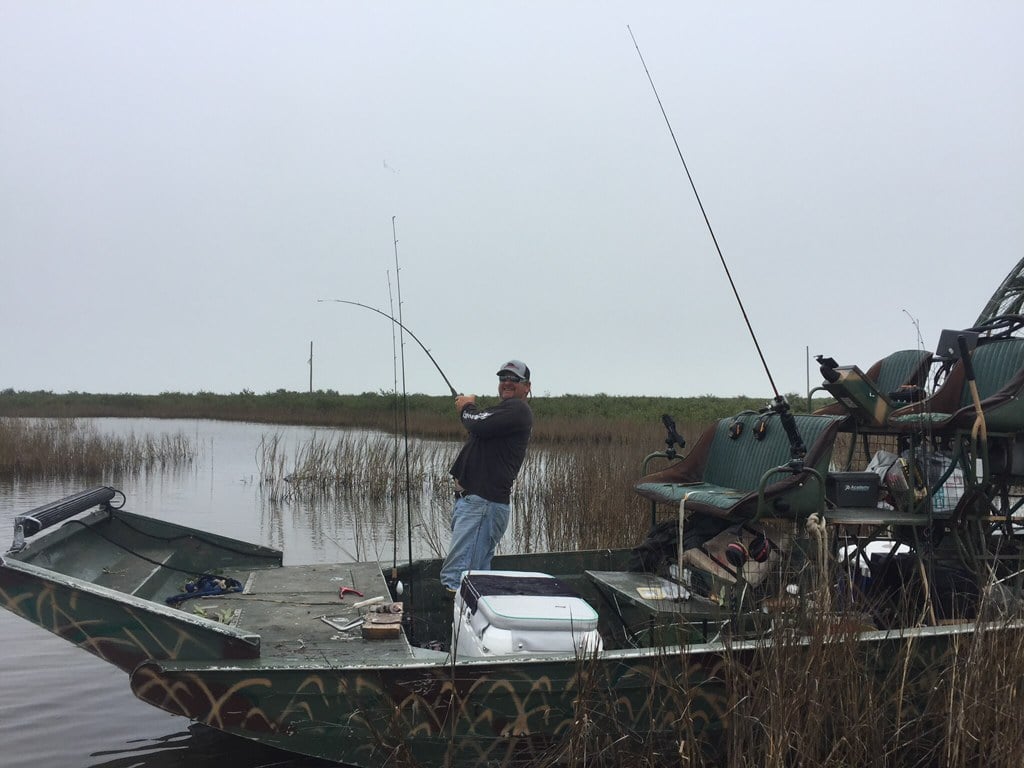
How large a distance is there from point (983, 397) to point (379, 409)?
23.9 metres

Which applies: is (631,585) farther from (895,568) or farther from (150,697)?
(150,697)

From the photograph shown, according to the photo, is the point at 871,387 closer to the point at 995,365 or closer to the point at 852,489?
the point at 852,489

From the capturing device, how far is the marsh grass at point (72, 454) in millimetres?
15062

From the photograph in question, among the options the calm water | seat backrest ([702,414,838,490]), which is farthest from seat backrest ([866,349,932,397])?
the calm water

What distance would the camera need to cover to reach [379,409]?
28.0 metres

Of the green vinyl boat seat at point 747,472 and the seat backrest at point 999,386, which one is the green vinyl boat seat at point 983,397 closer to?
the seat backrest at point 999,386

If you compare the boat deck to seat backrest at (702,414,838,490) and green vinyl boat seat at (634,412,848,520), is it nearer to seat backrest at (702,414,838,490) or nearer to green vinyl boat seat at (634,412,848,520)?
green vinyl boat seat at (634,412,848,520)

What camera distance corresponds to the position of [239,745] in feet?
15.4

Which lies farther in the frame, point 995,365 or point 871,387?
point 995,365

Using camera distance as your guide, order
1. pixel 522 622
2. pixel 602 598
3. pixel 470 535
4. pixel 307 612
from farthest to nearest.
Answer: pixel 602 598
pixel 470 535
pixel 307 612
pixel 522 622

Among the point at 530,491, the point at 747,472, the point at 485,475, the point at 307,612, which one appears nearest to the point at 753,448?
the point at 747,472

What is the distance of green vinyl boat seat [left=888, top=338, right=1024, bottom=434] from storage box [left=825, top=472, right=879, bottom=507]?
0.30 meters

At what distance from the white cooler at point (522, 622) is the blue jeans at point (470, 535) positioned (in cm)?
93

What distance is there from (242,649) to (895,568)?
3515 mm
